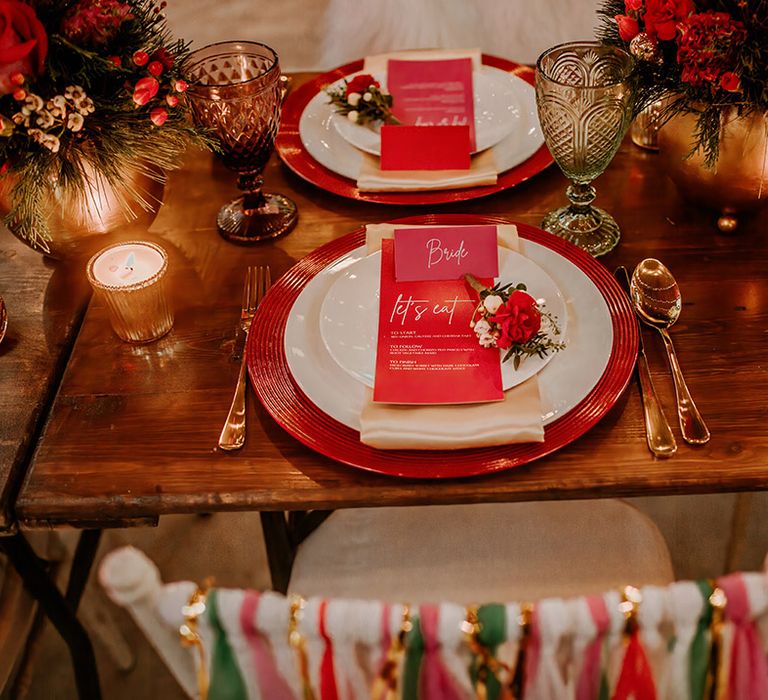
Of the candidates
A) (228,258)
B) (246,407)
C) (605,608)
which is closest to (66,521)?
(246,407)

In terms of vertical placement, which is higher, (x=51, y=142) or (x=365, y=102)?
(x=51, y=142)

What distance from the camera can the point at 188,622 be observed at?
0.57 metres

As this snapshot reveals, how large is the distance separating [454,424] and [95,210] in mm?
539

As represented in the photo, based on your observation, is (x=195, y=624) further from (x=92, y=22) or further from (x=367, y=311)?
(x=92, y=22)

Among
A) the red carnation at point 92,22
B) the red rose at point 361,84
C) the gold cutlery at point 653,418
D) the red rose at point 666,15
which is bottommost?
the gold cutlery at point 653,418

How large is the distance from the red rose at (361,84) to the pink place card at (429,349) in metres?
0.36

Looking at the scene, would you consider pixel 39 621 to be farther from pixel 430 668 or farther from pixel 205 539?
pixel 430 668

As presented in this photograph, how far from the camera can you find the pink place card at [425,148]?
113cm

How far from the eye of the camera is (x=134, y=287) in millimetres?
900

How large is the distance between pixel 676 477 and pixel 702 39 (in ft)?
1.50

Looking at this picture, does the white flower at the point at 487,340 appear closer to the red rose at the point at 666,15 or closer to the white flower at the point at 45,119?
the red rose at the point at 666,15

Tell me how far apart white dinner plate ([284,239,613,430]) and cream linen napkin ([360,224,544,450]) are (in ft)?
0.06

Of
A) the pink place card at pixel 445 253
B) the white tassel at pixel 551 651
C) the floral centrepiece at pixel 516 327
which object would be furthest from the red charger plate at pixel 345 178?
the white tassel at pixel 551 651

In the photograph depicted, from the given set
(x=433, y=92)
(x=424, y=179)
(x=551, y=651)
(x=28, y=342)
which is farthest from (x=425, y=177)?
(x=551, y=651)
